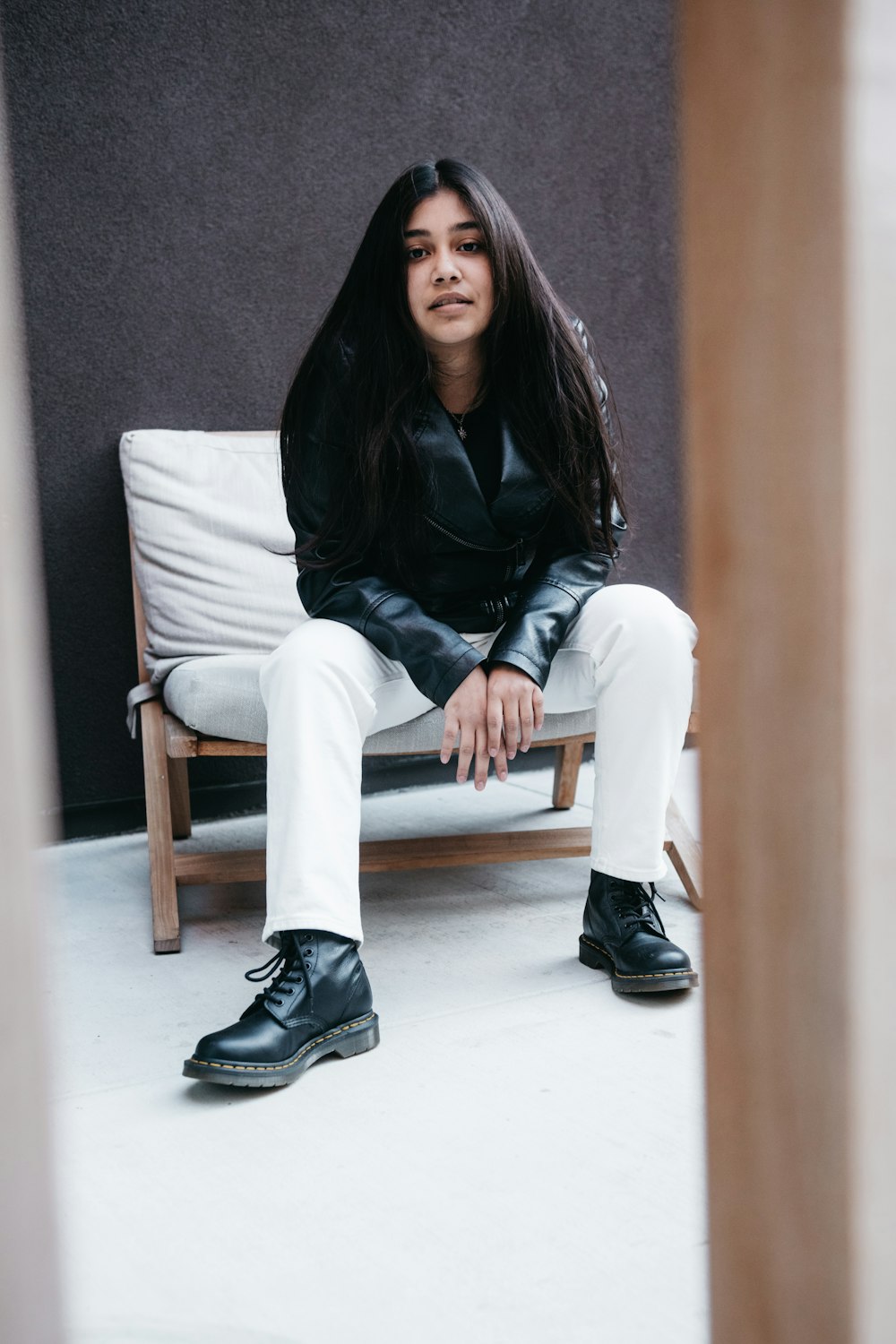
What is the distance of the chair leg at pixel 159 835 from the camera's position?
1.85m

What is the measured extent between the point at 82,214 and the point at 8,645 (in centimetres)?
236

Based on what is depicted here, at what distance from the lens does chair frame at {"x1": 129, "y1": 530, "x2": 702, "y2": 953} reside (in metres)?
1.87

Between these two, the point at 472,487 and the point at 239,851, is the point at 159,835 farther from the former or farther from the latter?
the point at 472,487

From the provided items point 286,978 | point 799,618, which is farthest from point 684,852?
point 799,618

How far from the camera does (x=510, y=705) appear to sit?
1630mm

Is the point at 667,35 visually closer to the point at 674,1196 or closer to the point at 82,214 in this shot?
the point at 82,214

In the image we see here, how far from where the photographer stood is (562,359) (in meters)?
1.84

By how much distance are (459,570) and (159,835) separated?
2.16 feet

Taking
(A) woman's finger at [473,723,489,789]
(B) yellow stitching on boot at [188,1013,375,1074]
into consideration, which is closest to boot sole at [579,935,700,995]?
(A) woman's finger at [473,723,489,789]

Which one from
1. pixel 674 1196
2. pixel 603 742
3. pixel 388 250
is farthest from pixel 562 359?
pixel 674 1196

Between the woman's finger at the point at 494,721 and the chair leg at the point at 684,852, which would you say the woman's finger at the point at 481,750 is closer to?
the woman's finger at the point at 494,721

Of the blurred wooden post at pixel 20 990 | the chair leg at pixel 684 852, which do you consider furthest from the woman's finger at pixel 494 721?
the blurred wooden post at pixel 20 990

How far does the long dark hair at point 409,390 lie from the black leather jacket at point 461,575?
24 millimetres

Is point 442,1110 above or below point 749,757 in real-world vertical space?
below
